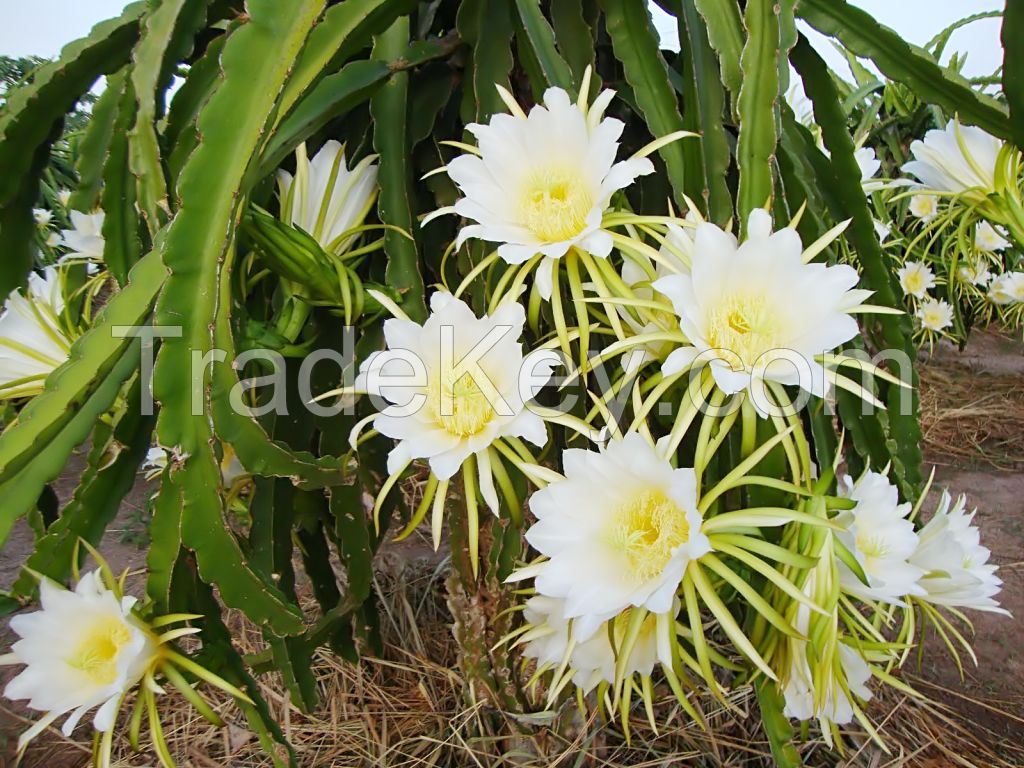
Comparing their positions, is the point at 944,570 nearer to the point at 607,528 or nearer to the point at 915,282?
the point at 607,528

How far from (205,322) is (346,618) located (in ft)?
1.56

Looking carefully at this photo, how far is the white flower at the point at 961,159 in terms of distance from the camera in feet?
2.34

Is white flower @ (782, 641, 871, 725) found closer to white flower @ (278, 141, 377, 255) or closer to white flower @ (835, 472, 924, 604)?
white flower @ (835, 472, 924, 604)

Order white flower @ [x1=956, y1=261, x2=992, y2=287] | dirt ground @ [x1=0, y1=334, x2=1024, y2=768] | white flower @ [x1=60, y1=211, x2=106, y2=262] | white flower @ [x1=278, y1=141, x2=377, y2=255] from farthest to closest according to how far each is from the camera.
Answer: white flower @ [x1=956, y1=261, x2=992, y2=287] → dirt ground @ [x1=0, y1=334, x2=1024, y2=768] → white flower @ [x1=60, y1=211, x2=106, y2=262] → white flower @ [x1=278, y1=141, x2=377, y2=255]

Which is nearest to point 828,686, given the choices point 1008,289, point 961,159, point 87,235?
point 961,159

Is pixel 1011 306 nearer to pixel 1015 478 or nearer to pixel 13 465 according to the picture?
pixel 1015 478

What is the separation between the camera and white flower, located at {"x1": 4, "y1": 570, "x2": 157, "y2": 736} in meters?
0.41

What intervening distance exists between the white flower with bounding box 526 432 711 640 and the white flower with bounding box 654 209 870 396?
64 millimetres

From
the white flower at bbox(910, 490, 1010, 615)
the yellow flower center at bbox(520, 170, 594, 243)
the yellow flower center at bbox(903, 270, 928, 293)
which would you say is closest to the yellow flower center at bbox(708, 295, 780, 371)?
the yellow flower center at bbox(520, 170, 594, 243)

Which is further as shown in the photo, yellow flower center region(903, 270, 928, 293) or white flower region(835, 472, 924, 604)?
yellow flower center region(903, 270, 928, 293)

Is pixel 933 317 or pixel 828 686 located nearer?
pixel 828 686

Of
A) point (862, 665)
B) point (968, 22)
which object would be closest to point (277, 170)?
point (862, 665)

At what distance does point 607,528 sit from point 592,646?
6.0 inches

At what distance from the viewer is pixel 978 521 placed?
1661mm
